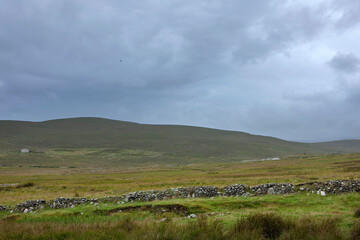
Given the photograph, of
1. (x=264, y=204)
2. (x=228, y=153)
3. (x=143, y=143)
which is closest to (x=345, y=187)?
(x=264, y=204)

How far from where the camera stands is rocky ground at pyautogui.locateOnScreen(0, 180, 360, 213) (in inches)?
716

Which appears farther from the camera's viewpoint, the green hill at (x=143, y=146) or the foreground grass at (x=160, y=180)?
the green hill at (x=143, y=146)

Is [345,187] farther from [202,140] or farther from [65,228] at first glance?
[202,140]

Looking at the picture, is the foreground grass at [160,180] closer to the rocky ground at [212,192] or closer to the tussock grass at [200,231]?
the rocky ground at [212,192]

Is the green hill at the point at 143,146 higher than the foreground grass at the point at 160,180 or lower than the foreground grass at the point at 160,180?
higher

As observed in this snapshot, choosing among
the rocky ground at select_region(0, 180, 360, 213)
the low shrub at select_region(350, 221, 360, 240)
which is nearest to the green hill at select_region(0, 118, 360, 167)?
the rocky ground at select_region(0, 180, 360, 213)

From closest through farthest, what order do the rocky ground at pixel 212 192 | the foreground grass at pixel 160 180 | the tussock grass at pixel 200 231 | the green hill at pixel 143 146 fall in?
1. the tussock grass at pixel 200 231
2. the rocky ground at pixel 212 192
3. the foreground grass at pixel 160 180
4. the green hill at pixel 143 146

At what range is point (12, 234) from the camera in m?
7.95

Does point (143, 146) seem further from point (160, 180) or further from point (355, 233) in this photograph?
point (355, 233)

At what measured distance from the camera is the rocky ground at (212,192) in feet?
59.7

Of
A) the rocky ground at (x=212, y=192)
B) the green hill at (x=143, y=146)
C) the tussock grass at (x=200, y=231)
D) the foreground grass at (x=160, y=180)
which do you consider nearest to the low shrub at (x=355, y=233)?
the tussock grass at (x=200, y=231)

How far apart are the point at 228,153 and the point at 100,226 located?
14299cm

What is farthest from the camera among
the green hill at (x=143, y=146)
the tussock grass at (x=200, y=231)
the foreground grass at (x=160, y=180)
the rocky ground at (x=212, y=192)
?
the green hill at (x=143, y=146)

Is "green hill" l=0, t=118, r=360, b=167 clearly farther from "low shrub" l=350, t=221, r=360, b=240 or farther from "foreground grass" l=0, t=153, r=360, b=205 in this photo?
"low shrub" l=350, t=221, r=360, b=240
